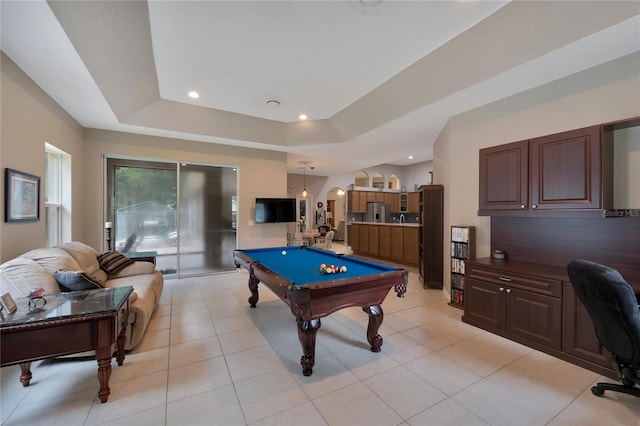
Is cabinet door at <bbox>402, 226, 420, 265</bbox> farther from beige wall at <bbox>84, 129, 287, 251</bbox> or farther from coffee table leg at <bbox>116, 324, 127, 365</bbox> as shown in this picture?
coffee table leg at <bbox>116, 324, 127, 365</bbox>

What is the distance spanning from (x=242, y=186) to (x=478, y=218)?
4.62 metres

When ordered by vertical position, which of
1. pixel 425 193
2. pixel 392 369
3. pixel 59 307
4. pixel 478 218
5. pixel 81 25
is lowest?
pixel 392 369

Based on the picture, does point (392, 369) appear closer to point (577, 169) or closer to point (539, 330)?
point (539, 330)

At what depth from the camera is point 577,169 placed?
8.25 feet

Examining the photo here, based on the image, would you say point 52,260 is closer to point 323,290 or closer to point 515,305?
point 323,290

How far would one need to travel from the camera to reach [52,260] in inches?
103

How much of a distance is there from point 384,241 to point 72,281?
21.0 ft

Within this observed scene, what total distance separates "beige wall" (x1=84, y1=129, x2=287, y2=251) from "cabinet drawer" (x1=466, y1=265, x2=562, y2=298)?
4.28m

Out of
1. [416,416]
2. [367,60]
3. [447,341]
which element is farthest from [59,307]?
[367,60]

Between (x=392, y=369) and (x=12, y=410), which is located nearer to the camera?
(x=12, y=410)

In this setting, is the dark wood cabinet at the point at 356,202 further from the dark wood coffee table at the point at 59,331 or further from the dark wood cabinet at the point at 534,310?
the dark wood coffee table at the point at 59,331

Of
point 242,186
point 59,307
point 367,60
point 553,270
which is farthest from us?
point 242,186

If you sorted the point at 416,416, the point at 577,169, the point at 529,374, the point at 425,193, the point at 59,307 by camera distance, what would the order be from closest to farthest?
the point at 416,416
the point at 59,307
the point at 529,374
the point at 577,169
the point at 425,193

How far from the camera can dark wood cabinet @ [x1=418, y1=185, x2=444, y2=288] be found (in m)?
4.73
